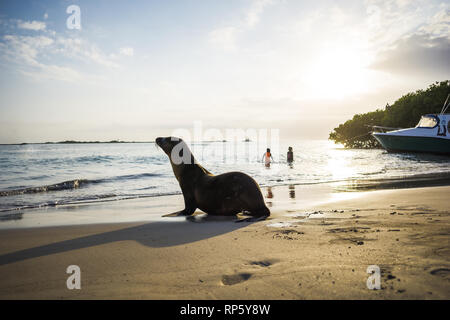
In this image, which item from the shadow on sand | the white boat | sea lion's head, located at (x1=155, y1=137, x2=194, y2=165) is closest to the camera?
the shadow on sand

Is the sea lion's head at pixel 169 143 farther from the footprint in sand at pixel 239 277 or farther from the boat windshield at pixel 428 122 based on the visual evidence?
the boat windshield at pixel 428 122

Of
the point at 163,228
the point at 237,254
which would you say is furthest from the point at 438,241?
the point at 163,228

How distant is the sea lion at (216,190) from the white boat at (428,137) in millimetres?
28747

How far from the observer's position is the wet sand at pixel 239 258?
92.0 inches

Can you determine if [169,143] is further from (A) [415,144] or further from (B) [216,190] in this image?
(A) [415,144]

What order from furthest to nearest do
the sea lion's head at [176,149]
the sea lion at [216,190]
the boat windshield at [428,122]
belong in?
the boat windshield at [428,122] → the sea lion's head at [176,149] → the sea lion at [216,190]

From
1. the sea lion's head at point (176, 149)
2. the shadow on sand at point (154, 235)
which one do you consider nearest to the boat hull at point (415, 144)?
the sea lion's head at point (176, 149)

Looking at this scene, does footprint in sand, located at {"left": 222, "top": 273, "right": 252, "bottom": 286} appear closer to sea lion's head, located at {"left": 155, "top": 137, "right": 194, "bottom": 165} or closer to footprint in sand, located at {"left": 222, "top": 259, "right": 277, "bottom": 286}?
footprint in sand, located at {"left": 222, "top": 259, "right": 277, "bottom": 286}

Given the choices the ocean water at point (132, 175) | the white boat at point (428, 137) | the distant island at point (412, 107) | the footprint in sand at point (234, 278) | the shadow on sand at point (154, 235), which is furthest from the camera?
the distant island at point (412, 107)

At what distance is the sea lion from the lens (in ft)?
19.0

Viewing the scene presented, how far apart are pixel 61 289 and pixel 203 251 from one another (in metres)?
1.55

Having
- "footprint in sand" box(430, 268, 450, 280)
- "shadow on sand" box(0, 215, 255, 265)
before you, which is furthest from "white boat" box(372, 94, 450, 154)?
"footprint in sand" box(430, 268, 450, 280)

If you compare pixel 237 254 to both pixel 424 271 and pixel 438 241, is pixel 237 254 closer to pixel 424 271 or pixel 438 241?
pixel 424 271

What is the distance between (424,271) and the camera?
247cm
